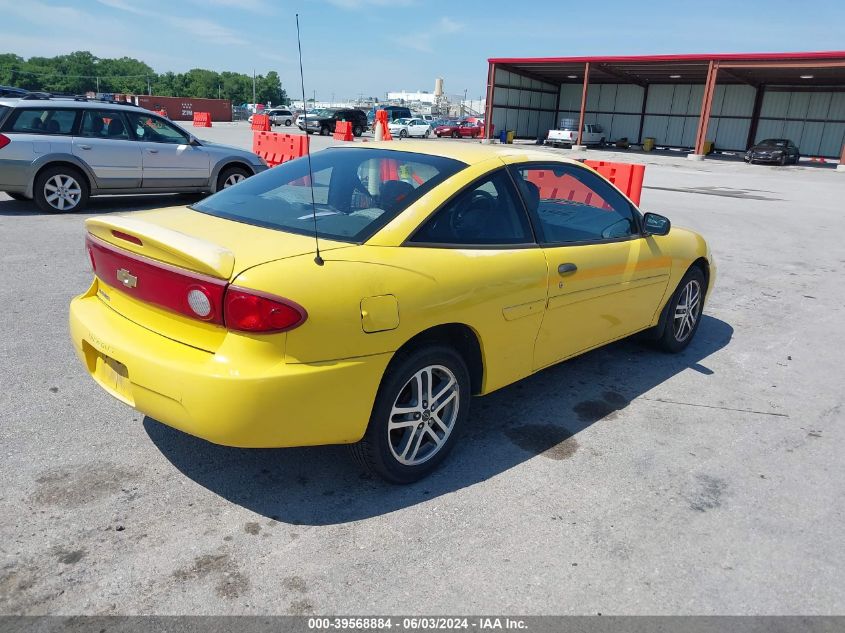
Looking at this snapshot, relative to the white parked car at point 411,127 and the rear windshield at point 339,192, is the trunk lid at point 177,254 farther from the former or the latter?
the white parked car at point 411,127

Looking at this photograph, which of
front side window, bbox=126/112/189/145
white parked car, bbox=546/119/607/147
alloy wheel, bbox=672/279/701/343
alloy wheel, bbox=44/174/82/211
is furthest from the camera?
white parked car, bbox=546/119/607/147

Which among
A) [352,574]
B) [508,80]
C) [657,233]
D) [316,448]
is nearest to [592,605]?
[352,574]

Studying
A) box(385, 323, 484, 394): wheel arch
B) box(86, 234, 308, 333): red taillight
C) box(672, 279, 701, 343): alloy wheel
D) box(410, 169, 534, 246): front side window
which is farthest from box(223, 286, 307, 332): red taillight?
box(672, 279, 701, 343): alloy wheel

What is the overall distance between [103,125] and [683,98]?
46.1 metres

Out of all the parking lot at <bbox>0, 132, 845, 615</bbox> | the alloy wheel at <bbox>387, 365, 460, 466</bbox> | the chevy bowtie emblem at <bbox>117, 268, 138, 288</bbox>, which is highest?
the chevy bowtie emblem at <bbox>117, 268, 138, 288</bbox>

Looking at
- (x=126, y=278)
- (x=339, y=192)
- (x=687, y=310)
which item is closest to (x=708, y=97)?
(x=687, y=310)

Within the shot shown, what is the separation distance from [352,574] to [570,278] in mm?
2063

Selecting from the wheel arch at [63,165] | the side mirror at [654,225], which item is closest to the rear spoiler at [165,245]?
the side mirror at [654,225]

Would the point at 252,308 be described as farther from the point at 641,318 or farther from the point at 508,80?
the point at 508,80

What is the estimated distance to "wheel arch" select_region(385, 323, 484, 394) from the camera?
9.94 feet

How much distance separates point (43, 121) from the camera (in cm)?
934

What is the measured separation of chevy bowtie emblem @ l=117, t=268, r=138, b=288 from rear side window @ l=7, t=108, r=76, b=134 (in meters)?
7.68

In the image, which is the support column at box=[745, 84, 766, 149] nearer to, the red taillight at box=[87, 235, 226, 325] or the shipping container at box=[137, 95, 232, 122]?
the shipping container at box=[137, 95, 232, 122]

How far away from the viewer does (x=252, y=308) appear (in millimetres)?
2539
